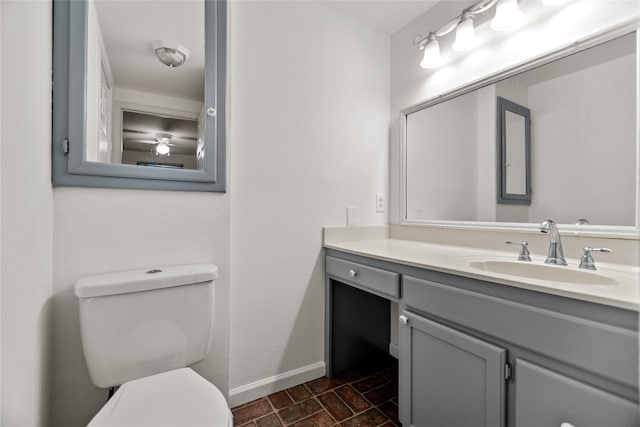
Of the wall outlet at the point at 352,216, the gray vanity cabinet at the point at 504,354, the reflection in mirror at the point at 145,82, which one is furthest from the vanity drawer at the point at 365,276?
the reflection in mirror at the point at 145,82

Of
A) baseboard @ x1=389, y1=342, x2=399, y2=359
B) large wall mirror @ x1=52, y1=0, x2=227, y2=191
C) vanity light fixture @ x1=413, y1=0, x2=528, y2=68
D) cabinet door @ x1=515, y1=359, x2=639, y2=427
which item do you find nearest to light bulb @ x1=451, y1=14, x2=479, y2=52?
vanity light fixture @ x1=413, y1=0, x2=528, y2=68

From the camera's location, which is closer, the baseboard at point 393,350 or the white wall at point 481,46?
the white wall at point 481,46

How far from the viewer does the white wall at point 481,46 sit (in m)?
1.13

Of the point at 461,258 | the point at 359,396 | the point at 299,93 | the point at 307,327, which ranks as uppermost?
the point at 299,93

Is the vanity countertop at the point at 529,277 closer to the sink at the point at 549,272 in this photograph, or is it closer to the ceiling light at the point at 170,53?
the sink at the point at 549,272

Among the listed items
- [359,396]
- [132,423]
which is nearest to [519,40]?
[359,396]

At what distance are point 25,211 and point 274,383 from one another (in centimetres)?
135

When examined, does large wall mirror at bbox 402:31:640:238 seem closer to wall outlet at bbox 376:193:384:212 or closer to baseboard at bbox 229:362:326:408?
wall outlet at bbox 376:193:384:212

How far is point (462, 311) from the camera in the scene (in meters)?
0.99

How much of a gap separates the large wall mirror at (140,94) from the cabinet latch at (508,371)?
1253 mm

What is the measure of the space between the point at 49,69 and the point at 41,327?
88 cm

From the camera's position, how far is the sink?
0.97 metres

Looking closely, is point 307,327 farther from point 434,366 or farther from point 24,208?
point 24,208

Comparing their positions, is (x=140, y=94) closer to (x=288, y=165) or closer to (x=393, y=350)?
(x=288, y=165)
